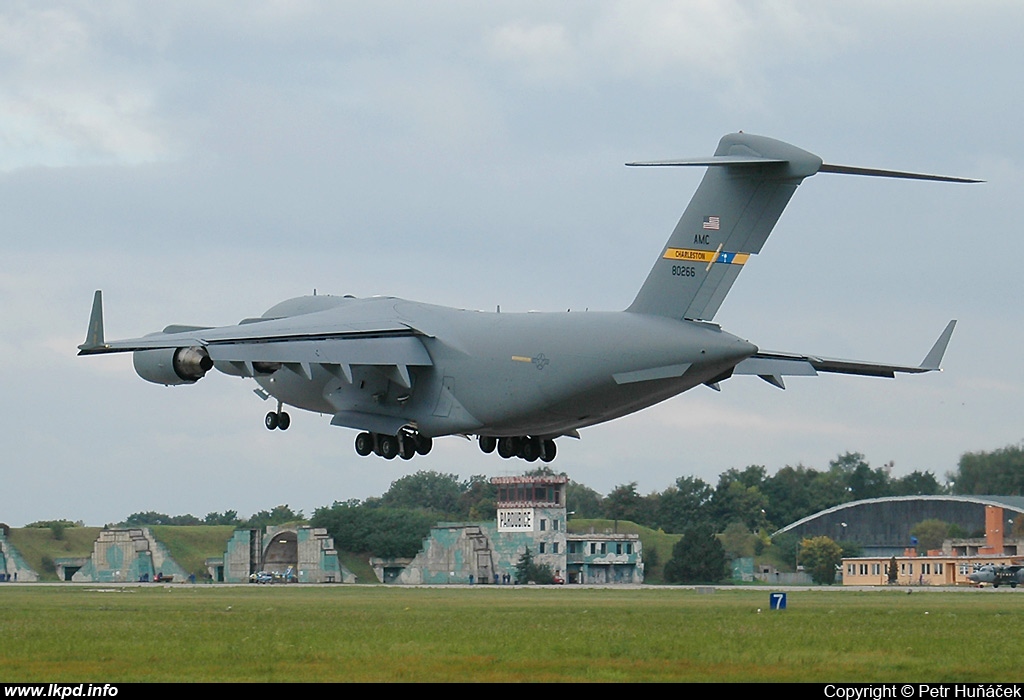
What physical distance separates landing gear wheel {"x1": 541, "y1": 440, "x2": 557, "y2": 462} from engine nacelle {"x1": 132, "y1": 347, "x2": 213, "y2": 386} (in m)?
6.64

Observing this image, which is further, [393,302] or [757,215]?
[393,302]

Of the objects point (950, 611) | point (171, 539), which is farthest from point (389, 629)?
point (171, 539)

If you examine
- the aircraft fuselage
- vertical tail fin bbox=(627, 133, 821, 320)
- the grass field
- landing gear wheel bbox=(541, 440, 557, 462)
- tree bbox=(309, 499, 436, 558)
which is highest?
vertical tail fin bbox=(627, 133, 821, 320)

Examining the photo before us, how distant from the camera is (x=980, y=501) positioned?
234 ft

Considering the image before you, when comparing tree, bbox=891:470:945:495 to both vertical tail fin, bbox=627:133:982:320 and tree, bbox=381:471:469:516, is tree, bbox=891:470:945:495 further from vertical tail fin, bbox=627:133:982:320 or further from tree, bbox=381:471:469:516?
vertical tail fin, bbox=627:133:982:320

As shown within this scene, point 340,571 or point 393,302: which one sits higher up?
point 393,302

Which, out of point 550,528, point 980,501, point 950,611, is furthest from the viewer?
point 550,528

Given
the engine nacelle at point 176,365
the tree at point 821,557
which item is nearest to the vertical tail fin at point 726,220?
the engine nacelle at point 176,365

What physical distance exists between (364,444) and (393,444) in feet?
2.31

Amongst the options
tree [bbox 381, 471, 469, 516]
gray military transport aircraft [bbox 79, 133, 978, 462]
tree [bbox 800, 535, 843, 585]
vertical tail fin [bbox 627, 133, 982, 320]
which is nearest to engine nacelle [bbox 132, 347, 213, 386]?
gray military transport aircraft [bbox 79, 133, 978, 462]

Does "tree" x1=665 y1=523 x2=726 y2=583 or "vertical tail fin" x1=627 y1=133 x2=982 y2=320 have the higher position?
"vertical tail fin" x1=627 y1=133 x2=982 y2=320

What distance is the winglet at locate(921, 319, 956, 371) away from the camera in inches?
1206

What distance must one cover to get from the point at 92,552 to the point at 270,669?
182 feet
